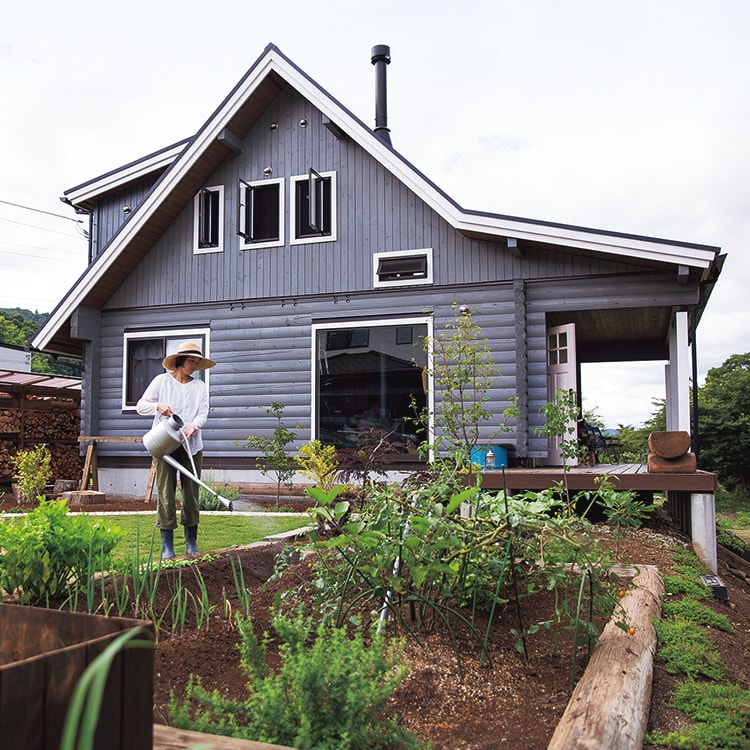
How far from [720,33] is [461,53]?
4302 mm

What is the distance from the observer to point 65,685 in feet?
4.11

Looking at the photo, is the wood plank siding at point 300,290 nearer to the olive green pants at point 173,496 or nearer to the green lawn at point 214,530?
the green lawn at point 214,530

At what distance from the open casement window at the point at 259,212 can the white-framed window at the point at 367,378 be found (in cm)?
163

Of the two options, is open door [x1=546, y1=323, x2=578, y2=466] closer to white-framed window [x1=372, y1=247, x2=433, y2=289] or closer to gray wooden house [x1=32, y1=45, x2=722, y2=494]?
gray wooden house [x1=32, y1=45, x2=722, y2=494]

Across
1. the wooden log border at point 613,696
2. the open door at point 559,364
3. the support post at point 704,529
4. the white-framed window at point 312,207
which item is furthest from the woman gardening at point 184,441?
the open door at point 559,364

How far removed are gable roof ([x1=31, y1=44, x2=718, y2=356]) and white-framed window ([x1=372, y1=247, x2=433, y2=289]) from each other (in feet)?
2.31

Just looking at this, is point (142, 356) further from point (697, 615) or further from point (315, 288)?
point (697, 615)

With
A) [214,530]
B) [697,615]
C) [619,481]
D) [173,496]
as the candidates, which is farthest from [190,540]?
[619,481]

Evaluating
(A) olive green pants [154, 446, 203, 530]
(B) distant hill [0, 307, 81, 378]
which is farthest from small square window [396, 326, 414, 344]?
(B) distant hill [0, 307, 81, 378]

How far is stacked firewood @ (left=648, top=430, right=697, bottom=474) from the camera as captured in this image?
6.54 m

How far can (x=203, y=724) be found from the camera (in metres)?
1.91

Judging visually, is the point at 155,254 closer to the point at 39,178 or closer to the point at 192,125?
the point at 192,125

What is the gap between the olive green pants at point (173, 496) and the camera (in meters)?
5.12

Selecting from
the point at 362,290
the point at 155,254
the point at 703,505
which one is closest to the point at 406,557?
the point at 703,505
